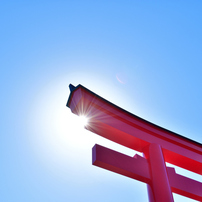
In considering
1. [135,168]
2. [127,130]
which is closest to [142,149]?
[127,130]

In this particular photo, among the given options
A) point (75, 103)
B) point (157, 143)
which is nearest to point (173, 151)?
point (157, 143)

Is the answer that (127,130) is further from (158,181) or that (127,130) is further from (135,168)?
(158,181)

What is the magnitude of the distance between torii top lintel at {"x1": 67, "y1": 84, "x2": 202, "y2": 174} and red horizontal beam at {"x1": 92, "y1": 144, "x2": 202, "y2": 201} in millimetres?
393

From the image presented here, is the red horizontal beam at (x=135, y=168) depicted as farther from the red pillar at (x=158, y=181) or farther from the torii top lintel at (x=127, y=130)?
the torii top lintel at (x=127, y=130)

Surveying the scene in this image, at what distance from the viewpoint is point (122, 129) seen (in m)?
2.83

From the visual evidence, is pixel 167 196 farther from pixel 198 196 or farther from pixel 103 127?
pixel 103 127

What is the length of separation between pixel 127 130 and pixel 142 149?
409mm

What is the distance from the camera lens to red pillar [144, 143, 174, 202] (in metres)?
2.34

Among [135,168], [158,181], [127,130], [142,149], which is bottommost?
[158,181]

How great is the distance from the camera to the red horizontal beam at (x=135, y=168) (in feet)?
7.47

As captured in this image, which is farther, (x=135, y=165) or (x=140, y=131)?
(x=140, y=131)

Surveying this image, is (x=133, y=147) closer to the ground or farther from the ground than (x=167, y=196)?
farther from the ground

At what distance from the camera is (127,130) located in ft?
9.42

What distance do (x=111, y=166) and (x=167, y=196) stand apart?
0.77 metres
